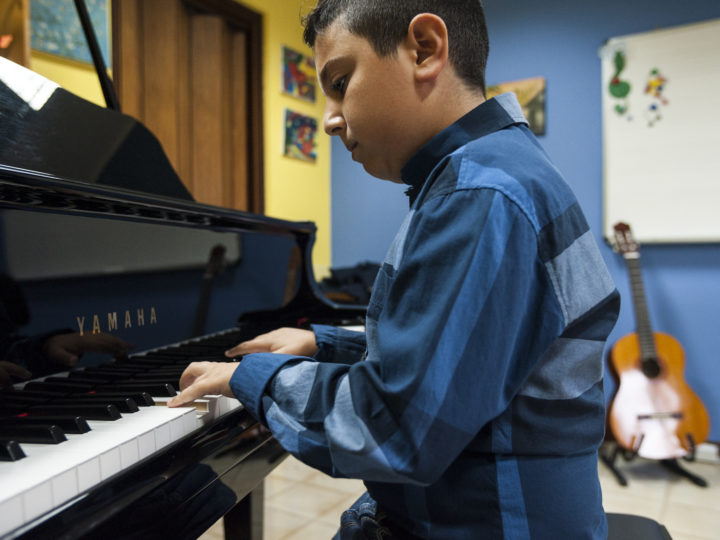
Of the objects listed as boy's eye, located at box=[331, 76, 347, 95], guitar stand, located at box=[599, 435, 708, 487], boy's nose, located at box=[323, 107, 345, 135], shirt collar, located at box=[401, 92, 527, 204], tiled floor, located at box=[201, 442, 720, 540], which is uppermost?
boy's eye, located at box=[331, 76, 347, 95]

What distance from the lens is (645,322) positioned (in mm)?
2502

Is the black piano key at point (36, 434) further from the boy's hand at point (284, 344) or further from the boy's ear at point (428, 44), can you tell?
the boy's ear at point (428, 44)

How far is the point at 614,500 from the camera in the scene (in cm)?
222

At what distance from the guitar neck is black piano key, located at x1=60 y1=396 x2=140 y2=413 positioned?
7.97 feet

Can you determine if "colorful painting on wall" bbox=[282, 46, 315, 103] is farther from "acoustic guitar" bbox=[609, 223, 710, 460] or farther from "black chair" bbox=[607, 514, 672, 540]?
"black chair" bbox=[607, 514, 672, 540]

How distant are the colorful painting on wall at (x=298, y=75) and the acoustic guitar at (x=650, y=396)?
1.98 m

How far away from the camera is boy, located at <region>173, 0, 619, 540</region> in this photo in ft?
1.61

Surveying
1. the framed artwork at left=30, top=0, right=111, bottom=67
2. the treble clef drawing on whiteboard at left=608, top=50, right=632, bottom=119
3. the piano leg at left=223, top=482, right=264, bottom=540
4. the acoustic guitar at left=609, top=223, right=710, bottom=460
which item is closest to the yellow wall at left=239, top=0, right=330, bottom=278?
the framed artwork at left=30, top=0, right=111, bottom=67

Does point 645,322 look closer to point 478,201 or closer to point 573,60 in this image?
point 573,60

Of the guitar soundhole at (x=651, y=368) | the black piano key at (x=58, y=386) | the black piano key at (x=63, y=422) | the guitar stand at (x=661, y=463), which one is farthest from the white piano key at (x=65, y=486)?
the guitar soundhole at (x=651, y=368)

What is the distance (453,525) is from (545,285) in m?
0.29

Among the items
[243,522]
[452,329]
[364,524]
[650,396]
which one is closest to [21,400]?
[364,524]

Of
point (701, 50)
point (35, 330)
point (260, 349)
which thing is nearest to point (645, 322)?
point (701, 50)

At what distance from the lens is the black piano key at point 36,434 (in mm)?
559
